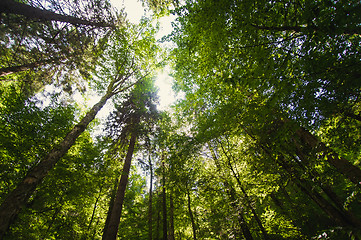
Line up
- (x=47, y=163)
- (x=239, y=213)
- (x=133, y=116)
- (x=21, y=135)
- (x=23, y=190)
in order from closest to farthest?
(x=23, y=190) < (x=47, y=163) < (x=239, y=213) < (x=21, y=135) < (x=133, y=116)

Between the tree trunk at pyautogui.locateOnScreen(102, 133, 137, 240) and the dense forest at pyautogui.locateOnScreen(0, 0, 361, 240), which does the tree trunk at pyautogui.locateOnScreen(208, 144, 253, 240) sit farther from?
the tree trunk at pyautogui.locateOnScreen(102, 133, 137, 240)

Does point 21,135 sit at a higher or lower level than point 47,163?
higher

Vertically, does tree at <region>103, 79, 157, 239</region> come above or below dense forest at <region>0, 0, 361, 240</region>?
above

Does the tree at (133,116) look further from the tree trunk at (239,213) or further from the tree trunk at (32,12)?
the tree trunk at (239,213)

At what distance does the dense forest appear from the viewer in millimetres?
2982

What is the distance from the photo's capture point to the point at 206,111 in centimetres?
742

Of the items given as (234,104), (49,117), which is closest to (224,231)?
(234,104)

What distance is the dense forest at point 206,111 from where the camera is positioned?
9.78 ft

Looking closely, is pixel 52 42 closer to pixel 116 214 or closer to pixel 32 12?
pixel 32 12

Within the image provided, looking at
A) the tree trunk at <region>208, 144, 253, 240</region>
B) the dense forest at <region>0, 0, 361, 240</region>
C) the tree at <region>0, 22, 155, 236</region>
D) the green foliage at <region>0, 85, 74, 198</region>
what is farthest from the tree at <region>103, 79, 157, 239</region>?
the tree trunk at <region>208, 144, 253, 240</region>

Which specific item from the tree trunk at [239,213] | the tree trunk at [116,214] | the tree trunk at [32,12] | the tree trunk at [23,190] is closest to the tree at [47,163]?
the tree trunk at [23,190]

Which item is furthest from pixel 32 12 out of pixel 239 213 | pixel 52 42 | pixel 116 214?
pixel 239 213

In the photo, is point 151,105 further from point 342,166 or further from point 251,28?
point 342,166

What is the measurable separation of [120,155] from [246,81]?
11.3m
